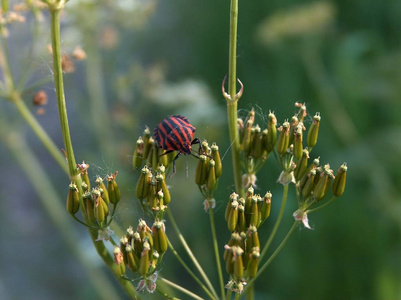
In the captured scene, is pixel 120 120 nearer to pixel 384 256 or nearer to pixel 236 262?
pixel 384 256

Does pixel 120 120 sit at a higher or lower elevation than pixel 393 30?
lower

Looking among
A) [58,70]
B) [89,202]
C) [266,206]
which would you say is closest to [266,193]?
[266,206]

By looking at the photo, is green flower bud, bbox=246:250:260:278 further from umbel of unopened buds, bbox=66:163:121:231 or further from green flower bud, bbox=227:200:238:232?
umbel of unopened buds, bbox=66:163:121:231

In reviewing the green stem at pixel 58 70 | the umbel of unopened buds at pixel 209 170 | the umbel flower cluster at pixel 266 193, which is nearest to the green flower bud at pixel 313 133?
the umbel flower cluster at pixel 266 193

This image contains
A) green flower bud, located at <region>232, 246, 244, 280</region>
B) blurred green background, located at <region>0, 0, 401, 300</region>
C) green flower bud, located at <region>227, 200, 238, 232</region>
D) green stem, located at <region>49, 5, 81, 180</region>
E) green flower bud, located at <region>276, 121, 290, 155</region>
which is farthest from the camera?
blurred green background, located at <region>0, 0, 401, 300</region>

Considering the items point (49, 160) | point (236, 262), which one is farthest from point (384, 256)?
point (49, 160)

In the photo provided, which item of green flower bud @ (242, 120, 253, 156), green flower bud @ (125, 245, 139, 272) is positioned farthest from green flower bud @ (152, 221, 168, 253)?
green flower bud @ (242, 120, 253, 156)

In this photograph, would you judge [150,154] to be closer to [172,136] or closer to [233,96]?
[172,136]
